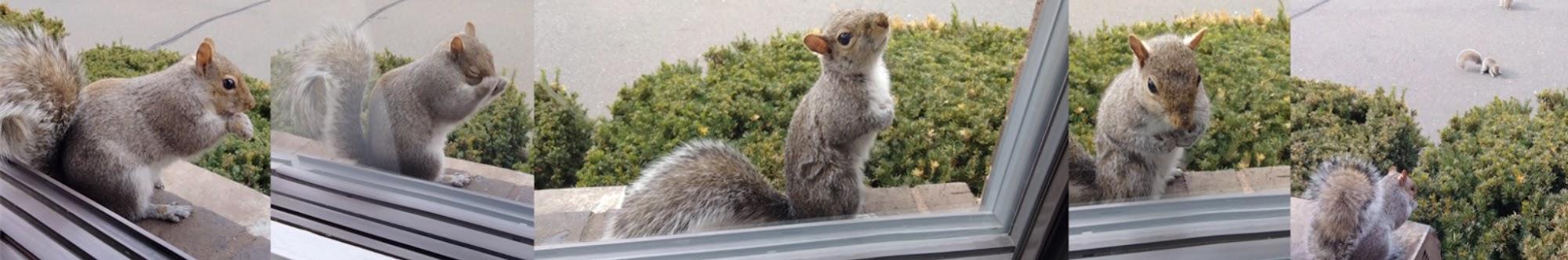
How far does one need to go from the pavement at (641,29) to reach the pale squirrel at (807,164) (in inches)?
2.8

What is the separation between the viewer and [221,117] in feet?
9.37

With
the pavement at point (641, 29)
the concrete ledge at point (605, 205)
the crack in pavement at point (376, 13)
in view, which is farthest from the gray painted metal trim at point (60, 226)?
the pavement at point (641, 29)

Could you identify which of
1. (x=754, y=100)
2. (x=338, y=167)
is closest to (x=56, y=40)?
(x=338, y=167)

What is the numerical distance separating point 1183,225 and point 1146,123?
0.30 m

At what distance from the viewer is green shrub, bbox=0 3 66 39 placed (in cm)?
285

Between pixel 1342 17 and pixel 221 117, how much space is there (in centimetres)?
254

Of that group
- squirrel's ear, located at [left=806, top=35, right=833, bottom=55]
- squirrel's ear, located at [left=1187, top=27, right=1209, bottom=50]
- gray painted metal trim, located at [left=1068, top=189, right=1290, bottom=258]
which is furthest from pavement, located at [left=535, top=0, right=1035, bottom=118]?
gray painted metal trim, located at [left=1068, top=189, right=1290, bottom=258]

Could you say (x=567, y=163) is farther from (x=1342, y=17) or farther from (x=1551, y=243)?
(x=1551, y=243)

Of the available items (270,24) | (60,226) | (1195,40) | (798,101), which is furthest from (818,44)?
(60,226)

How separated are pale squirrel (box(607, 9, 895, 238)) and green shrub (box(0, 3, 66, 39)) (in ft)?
4.03

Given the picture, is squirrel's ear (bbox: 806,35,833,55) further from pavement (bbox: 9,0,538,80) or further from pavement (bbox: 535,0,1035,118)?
pavement (bbox: 9,0,538,80)

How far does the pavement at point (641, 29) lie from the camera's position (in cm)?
268

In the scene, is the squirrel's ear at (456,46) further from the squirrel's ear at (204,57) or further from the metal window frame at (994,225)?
the squirrel's ear at (204,57)

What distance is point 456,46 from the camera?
262 cm
